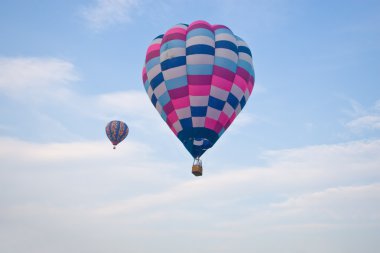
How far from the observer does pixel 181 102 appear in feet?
79.0

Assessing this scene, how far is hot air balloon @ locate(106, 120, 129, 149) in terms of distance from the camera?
36.1 m

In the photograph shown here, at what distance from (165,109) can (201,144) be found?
3.15 metres

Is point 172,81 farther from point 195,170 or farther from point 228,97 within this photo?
point 195,170

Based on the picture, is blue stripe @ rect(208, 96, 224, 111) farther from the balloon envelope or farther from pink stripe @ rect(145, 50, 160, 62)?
the balloon envelope

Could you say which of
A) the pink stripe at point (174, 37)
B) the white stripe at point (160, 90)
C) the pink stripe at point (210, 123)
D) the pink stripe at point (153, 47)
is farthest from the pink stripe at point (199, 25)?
the pink stripe at point (210, 123)

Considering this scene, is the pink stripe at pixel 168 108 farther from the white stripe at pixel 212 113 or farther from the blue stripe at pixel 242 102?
the blue stripe at pixel 242 102

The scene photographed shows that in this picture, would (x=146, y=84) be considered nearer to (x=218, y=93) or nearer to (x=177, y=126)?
(x=177, y=126)

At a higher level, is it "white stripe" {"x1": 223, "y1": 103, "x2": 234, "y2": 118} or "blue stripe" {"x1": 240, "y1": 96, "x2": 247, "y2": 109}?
"blue stripe" {"x1": 240, "y1": 96, "x2": 247, "y2": 109}

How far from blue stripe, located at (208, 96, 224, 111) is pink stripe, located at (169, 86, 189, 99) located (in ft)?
4.29

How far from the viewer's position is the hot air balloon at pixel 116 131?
36.1m

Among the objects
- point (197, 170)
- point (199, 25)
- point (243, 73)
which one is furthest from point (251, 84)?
point (197, 170)

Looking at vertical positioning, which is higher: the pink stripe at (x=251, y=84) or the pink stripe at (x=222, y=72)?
the pink stripe at (x=251, y=84)

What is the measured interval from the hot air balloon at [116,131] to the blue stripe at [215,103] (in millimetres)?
14346

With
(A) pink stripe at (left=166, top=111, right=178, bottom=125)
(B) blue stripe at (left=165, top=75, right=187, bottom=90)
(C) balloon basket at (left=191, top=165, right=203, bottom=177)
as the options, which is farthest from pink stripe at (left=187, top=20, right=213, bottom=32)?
(C) balloon basket at (left=191, top=165, right=203, bottom=177)
